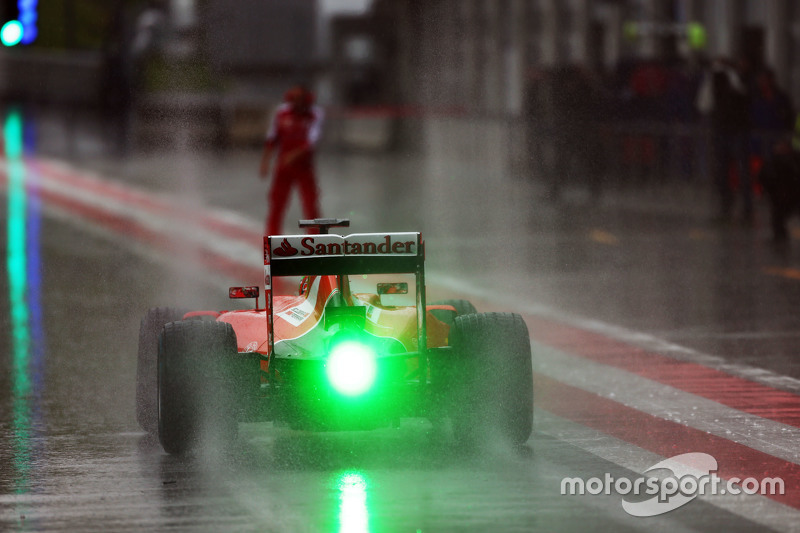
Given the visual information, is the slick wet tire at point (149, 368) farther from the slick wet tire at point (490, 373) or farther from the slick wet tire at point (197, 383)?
the slick wet tire at point (490, 373)

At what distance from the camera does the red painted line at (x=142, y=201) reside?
20062 millimetres

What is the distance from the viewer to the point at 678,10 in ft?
110

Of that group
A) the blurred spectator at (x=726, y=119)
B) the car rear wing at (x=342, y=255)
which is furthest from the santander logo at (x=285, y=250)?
the blurred spectator at (x=726, y=119)

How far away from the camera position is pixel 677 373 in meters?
10.4

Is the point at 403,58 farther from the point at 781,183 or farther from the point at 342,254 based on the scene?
the point at 342,254

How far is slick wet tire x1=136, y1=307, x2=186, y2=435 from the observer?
27.7 feet

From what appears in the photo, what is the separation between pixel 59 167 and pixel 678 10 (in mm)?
12620

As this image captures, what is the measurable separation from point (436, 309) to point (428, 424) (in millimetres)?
595

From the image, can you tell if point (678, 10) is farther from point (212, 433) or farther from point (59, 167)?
point (212, 433)

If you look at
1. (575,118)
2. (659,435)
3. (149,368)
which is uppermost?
(575,118)

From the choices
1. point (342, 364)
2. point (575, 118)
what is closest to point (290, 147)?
point (575, 118)


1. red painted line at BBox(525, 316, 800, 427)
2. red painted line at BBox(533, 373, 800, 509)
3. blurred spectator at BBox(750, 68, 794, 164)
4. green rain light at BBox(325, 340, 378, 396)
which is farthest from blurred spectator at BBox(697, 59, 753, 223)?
green rain light at BBox(325, 340, 378, 396)

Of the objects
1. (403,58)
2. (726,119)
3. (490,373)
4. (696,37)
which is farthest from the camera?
(403,58)

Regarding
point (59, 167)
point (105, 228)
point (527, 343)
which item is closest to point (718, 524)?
point (527, 343)
